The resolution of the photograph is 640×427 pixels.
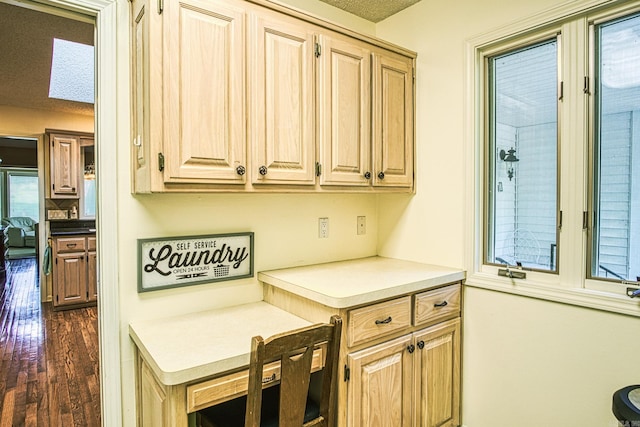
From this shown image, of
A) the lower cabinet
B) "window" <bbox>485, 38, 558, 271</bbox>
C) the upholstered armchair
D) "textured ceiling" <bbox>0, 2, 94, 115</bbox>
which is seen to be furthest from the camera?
the upholstered armchair

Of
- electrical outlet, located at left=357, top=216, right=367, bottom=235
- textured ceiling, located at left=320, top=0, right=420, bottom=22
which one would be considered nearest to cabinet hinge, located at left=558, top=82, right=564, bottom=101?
textured ceiling, located at left=320, top=0, right=420, bottom=22

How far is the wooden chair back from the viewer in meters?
1.15

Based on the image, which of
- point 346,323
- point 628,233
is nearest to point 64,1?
point 346,323

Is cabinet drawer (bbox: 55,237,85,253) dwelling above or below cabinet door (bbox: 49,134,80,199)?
below

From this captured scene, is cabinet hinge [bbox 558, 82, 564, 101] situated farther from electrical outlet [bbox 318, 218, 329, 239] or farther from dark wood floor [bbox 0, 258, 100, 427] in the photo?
dark wood floor [bbox 0, 258, 100, 427]

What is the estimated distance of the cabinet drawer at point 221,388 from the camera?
1233 mm

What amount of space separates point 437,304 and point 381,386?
507 mm

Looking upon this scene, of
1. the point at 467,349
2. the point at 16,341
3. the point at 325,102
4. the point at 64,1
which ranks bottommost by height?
the point at 16,341

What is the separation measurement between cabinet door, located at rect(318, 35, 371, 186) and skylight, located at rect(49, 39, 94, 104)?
222 centimetres

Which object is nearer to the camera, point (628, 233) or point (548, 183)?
point (628, 233)

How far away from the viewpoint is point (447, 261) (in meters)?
2.15

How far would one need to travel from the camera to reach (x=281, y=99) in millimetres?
1723

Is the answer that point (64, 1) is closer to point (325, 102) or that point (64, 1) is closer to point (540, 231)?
point (325, 102)

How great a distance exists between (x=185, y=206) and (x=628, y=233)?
193cm
